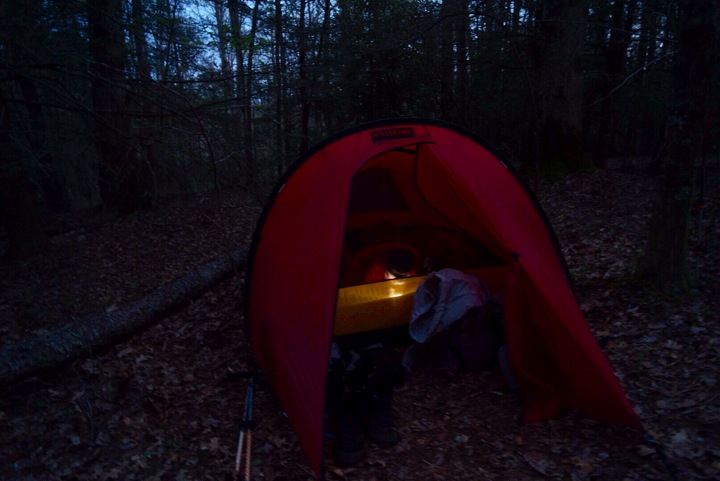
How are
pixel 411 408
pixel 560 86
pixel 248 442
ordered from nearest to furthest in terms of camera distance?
pixel 248 442 < pixel 411 408 < pixel 560 86

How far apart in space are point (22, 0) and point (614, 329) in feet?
19.4

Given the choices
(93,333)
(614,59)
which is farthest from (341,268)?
(614,59)

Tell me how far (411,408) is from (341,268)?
4.00 feet

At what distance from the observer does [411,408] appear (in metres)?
3.80

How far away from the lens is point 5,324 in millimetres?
5996

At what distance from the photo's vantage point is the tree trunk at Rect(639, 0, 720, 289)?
3916 millimetres

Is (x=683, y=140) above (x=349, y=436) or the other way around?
above

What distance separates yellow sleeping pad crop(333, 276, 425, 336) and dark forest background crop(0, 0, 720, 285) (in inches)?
69.9

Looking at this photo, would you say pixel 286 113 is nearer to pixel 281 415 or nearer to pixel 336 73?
pixel 336 73

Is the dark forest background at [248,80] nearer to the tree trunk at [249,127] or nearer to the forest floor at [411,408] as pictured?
the tree trunk at [249,127]

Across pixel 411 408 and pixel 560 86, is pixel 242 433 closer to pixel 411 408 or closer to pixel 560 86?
pixel 411 408

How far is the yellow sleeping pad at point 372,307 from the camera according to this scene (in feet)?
14.7

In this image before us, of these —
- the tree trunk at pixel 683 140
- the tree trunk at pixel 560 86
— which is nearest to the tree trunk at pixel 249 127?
the tree trunk at pixel 683 140

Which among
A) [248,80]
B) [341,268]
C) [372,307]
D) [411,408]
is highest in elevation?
[248,80]
